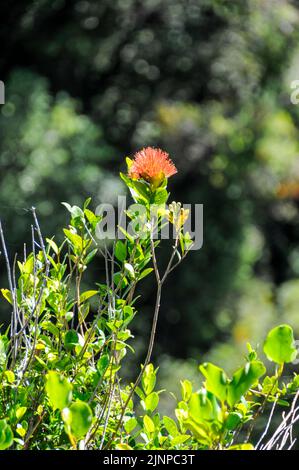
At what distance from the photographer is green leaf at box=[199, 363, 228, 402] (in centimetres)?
61

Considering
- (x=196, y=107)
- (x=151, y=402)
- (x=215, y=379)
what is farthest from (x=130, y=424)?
(x=196, y=107)

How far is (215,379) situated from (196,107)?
655 centimetres

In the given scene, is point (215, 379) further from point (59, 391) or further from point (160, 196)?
point (160, 196)

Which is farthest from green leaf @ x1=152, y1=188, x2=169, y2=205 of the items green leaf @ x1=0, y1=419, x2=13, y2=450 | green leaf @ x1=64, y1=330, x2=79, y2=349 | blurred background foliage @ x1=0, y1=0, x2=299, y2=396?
blurred background foliage @ x1=0, y1=0, x2=299, y2=396

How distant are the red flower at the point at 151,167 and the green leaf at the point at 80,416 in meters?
0.26

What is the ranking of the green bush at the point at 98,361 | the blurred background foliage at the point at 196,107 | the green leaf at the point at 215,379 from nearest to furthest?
the green leaf at the point at 215,379 < the green bush at the point at 98,361 < the blurred background foliage at the point at 196,107

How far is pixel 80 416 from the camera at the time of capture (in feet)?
2.02

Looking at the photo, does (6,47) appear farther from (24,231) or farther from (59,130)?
(24,231)

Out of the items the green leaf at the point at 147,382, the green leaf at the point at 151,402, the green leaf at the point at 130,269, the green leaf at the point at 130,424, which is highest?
the green leaf at the point at 130,269

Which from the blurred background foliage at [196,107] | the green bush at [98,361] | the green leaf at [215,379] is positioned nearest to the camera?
the green leaf at [215,379]

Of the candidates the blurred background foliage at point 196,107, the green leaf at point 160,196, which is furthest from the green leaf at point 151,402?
the blurred background foliage at point 196,107

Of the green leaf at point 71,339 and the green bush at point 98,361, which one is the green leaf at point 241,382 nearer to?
the green bush at point 98,361

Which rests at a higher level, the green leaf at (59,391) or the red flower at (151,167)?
the red flower at (151,167)

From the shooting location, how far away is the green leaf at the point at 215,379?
0.61 meters
